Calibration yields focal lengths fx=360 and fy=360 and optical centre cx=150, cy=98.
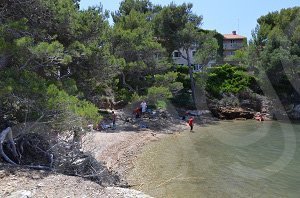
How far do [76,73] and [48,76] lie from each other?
2.64 meters

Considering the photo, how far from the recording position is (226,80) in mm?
46156

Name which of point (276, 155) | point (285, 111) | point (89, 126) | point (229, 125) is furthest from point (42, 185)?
point (285, 111)

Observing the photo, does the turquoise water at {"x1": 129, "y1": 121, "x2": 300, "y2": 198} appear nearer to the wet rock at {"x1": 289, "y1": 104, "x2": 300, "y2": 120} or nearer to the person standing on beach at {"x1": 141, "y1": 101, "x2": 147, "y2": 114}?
the person standing on beach at {"x1": 141, "y1": 101, "x2": 147, "y2": 114}

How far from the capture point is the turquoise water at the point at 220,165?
15.1 meters

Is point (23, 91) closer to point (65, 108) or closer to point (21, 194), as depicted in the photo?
point (65, 108)

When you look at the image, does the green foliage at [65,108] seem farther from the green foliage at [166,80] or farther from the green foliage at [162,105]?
the green foliage at [162,105]

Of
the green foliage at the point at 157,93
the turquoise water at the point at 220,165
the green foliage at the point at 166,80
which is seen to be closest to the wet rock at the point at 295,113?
the turquoise water at the point at 220,165

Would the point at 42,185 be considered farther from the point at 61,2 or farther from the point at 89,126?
the point at 61,2

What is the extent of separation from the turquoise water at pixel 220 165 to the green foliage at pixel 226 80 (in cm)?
1359

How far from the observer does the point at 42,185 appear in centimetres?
1070

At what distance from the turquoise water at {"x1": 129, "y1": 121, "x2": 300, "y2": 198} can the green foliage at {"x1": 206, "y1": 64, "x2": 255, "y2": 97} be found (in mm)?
13590

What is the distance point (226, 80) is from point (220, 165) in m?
27.9

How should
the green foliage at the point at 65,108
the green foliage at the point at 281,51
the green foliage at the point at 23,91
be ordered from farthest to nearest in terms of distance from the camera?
1. the green foliage at the point at 281,51
2. the green foliage at the point at 65,108
3. the green foliage at the point at 23,91

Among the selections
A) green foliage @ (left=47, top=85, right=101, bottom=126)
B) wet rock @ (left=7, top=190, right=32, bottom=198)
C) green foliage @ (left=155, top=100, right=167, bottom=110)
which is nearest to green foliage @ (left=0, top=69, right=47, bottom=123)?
green foliage @ (left=47, top=85, right=101, bottom=126)
